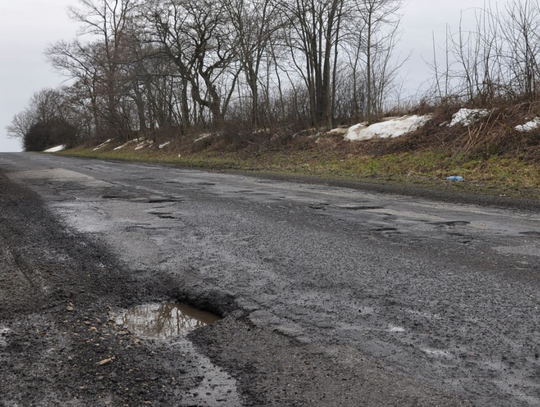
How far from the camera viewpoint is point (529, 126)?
41.8 feet

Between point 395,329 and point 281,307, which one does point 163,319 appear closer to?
point 281,307

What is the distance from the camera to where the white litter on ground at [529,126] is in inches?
496

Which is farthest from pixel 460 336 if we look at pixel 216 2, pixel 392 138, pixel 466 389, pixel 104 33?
pixel 104 33

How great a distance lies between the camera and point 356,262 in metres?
4.20

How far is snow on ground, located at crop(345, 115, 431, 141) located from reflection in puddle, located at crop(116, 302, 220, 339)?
1500 centimetres

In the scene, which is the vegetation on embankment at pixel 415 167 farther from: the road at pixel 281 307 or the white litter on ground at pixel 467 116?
the road at pixel 281 307

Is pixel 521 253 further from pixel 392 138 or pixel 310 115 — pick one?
pixel 310 115

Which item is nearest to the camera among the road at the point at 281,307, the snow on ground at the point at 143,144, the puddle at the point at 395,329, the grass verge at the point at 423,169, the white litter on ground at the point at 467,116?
the road at the point at 281,307

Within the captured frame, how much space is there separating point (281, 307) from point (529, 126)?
1190 cm

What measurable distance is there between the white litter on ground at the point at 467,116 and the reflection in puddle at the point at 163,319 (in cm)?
1308

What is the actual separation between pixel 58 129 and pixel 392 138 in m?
53.7

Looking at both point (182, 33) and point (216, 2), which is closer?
point (216, 2)

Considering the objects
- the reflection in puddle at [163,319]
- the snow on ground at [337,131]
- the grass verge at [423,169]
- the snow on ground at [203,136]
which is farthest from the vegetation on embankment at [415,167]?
the snow on ground at [203,136]

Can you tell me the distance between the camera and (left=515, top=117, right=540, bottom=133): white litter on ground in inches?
496
